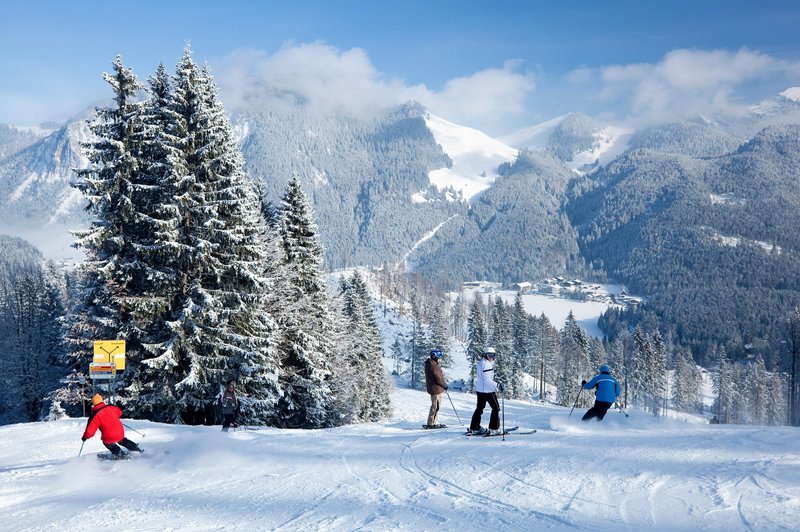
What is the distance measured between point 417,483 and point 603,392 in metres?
8.30

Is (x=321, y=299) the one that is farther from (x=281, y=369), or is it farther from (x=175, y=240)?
(x=175, y=240)

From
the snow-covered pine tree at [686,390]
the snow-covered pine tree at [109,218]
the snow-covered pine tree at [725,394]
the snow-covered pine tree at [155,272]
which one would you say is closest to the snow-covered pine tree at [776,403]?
the snow-covered pine tree at [725,394]

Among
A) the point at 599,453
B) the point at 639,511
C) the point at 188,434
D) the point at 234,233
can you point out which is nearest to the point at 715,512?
the point at 639,511

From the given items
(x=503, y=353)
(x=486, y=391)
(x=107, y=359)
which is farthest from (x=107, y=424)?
(x=503, y=353)

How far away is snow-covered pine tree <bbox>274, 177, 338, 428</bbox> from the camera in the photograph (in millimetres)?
24766

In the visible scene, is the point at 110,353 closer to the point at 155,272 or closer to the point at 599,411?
the point at 155,272

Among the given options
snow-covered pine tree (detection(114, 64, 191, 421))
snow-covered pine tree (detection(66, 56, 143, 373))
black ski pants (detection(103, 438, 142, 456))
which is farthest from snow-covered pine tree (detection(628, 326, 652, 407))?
black ski pants (detection(103, 438, 142, 456))

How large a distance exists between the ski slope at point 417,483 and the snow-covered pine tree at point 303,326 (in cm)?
1158

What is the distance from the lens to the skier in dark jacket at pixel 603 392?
14.5 meters

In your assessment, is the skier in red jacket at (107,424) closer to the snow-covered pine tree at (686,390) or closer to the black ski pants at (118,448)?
the black ski pants at (118,448)

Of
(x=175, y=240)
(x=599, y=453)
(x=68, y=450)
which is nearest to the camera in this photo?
(x=599, y=453)

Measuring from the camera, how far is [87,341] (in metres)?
19.1

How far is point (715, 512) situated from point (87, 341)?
20.1 m

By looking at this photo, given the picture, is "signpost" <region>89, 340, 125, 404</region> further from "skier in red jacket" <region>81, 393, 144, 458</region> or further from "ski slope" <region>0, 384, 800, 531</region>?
"skier in red jacket" <region>81, 393, 144, 458</region>
